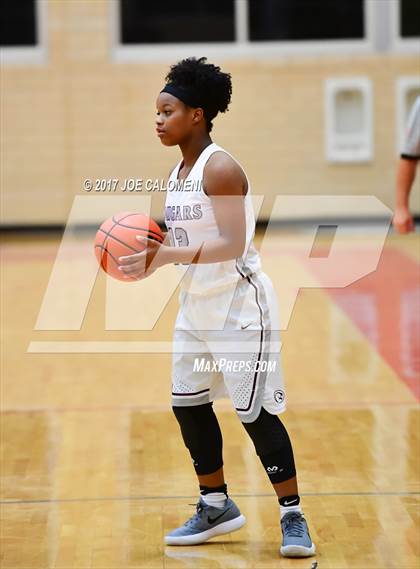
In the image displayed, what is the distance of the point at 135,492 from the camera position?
4.78m

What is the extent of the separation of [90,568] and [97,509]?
0.67 meters

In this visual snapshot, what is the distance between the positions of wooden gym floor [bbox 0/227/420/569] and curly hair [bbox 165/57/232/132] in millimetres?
1557

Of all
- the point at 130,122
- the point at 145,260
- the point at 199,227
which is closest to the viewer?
the point at 145,260

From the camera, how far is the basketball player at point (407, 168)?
4.48 meters

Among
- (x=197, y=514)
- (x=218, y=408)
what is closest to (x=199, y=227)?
(x=197, y=514)

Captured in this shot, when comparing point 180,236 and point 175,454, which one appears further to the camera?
point 175,454

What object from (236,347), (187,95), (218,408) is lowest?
(218,408)

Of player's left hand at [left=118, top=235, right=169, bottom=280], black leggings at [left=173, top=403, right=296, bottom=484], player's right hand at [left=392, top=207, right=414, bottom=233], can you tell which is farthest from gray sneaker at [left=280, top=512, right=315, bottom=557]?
player's right hand at [left=392, top=207, right=414, bottom=233]

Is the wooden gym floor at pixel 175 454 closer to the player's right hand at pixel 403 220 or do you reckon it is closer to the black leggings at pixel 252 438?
the black leggings at pixel 252 438

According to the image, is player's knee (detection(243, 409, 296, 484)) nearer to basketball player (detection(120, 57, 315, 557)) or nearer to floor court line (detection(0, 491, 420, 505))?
basketball player (detection(120, 57, 315, 557))

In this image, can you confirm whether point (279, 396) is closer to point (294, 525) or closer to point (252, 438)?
point (252, 438)

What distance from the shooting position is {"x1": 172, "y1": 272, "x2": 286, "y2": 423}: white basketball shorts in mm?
3973

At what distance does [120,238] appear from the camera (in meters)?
3.99

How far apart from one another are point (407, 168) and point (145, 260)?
1.35 meters
